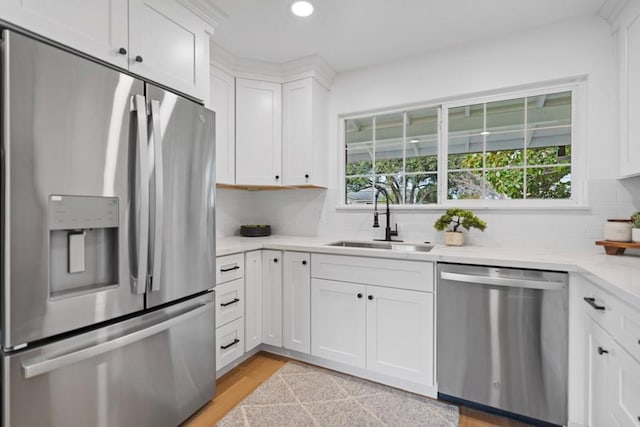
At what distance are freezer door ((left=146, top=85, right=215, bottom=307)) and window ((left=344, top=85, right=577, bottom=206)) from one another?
157cm

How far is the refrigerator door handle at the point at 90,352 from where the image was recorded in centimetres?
108

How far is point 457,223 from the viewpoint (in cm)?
240

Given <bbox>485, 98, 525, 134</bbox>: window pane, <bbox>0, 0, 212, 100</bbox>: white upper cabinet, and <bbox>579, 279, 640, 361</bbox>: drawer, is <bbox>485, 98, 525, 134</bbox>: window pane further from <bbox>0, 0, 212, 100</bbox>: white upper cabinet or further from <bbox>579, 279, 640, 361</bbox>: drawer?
<bbox>0, 0, 212, 100</bbox>: white upper cabinet

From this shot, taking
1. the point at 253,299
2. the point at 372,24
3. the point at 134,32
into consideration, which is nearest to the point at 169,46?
the point at 134,32

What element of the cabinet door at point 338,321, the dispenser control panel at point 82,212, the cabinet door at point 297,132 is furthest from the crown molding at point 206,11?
the cabinet door at point 338,321

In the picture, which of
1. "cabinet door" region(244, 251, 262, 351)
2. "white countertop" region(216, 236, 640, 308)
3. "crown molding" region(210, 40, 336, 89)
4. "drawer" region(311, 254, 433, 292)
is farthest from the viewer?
"crown molding" region(210, 40, 336, 89)

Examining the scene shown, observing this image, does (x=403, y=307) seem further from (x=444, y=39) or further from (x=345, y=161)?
(x=444, y=39)

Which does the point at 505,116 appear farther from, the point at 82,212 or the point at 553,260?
the point at 82,212

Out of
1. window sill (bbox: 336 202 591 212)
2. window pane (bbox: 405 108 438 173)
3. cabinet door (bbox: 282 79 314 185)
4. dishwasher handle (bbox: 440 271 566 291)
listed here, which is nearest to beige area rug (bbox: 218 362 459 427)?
dishwasher handle (bbox: 440 271 566 291)

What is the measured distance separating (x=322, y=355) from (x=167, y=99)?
195cm

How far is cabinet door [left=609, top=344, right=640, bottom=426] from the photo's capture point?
1117 mm

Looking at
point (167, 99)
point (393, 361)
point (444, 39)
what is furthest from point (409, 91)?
point (393, 361)

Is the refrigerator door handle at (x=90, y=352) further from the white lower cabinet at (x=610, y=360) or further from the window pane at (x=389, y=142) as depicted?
the window pane at (x=389, y=142)

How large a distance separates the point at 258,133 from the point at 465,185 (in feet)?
5.96
